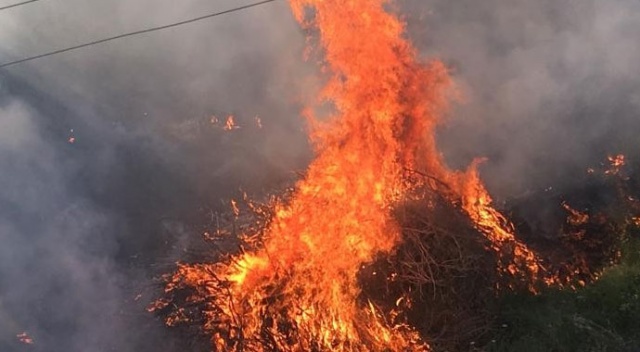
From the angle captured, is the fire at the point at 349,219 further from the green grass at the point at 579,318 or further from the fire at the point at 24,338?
the fire at the point at 24,338

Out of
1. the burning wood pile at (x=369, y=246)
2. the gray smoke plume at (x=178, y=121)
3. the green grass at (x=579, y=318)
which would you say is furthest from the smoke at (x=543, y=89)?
the green grass at (x=579, y=318)

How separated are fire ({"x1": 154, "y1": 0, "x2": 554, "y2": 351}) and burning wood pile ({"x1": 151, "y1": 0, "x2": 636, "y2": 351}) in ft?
0.05

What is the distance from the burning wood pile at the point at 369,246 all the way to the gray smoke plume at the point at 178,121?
110 cm

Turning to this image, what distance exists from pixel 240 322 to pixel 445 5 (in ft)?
31.8

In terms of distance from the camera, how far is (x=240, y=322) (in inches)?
265

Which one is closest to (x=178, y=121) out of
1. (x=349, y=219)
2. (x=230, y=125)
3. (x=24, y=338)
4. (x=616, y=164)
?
(x=230, y=125)

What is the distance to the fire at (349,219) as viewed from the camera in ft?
21.7

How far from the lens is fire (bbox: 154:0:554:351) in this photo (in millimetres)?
6602

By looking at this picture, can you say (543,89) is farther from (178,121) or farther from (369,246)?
(178,121)

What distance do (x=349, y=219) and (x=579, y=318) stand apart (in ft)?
10.1

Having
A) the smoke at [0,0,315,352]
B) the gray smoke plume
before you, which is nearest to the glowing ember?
the gray smoke plume

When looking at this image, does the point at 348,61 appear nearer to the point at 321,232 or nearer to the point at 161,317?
the point at 321,232

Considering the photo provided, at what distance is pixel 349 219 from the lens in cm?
719

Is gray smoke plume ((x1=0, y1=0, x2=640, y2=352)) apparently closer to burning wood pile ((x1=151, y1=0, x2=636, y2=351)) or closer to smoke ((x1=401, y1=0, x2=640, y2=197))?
smoke ((x1=401, y1=0, x2=640, y2=197))
